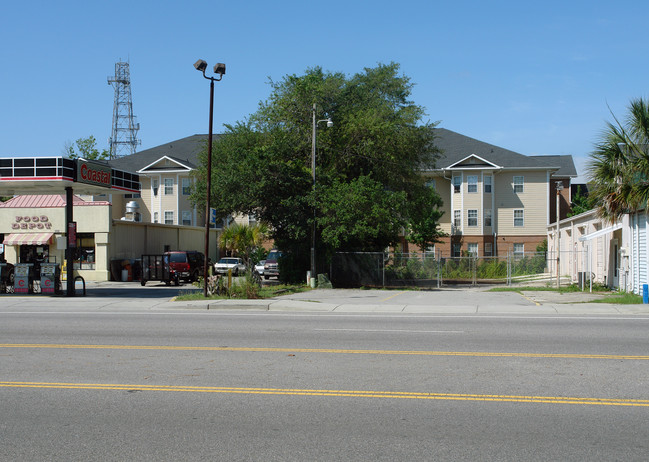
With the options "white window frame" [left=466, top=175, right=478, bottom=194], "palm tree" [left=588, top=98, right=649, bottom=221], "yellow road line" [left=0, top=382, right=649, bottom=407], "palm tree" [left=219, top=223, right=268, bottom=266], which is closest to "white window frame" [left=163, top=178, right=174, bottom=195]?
"palm tree" [left=219, top=223, right=268, bottom=266]

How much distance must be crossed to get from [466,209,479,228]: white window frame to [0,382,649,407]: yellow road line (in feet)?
145

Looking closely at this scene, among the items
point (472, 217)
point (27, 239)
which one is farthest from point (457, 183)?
point (27, 239)

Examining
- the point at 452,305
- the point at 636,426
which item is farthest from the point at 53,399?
the point at 452,305

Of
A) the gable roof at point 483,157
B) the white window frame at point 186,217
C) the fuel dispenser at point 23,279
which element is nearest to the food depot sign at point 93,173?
the fuel dispenser at point 23,279

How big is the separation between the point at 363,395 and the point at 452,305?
12855 mm

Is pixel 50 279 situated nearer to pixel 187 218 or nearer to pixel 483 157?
pixel 187 218

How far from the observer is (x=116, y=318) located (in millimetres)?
16359

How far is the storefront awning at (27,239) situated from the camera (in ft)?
120

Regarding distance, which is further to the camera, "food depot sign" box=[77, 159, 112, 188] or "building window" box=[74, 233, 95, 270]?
"building window" box=[74, 233, 95, 270]

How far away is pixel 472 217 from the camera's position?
50531 millimetres

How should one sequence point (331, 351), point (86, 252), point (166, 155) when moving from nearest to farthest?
point (331, 351) < point (86, 252) < point (166, 155)

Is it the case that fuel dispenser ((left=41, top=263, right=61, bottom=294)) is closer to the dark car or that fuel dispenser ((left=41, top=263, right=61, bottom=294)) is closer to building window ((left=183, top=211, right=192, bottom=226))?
the dark car

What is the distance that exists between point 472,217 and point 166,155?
27.4m

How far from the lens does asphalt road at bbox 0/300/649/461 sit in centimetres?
554
